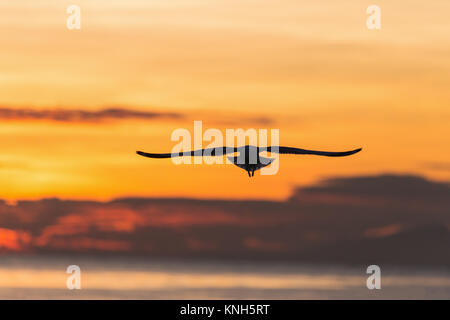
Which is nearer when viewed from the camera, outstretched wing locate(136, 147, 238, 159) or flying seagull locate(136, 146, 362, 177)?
flying seagull locate(136, 146, 362, 177)

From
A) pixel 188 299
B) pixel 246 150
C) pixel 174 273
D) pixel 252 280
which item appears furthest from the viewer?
pixel 174 273

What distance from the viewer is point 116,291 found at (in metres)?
148

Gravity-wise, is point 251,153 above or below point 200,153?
below

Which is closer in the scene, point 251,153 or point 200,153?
point 251,153

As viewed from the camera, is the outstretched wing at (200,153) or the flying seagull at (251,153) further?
the outstretched wing at (200,153)

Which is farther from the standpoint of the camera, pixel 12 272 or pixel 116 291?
pixel 12 272
